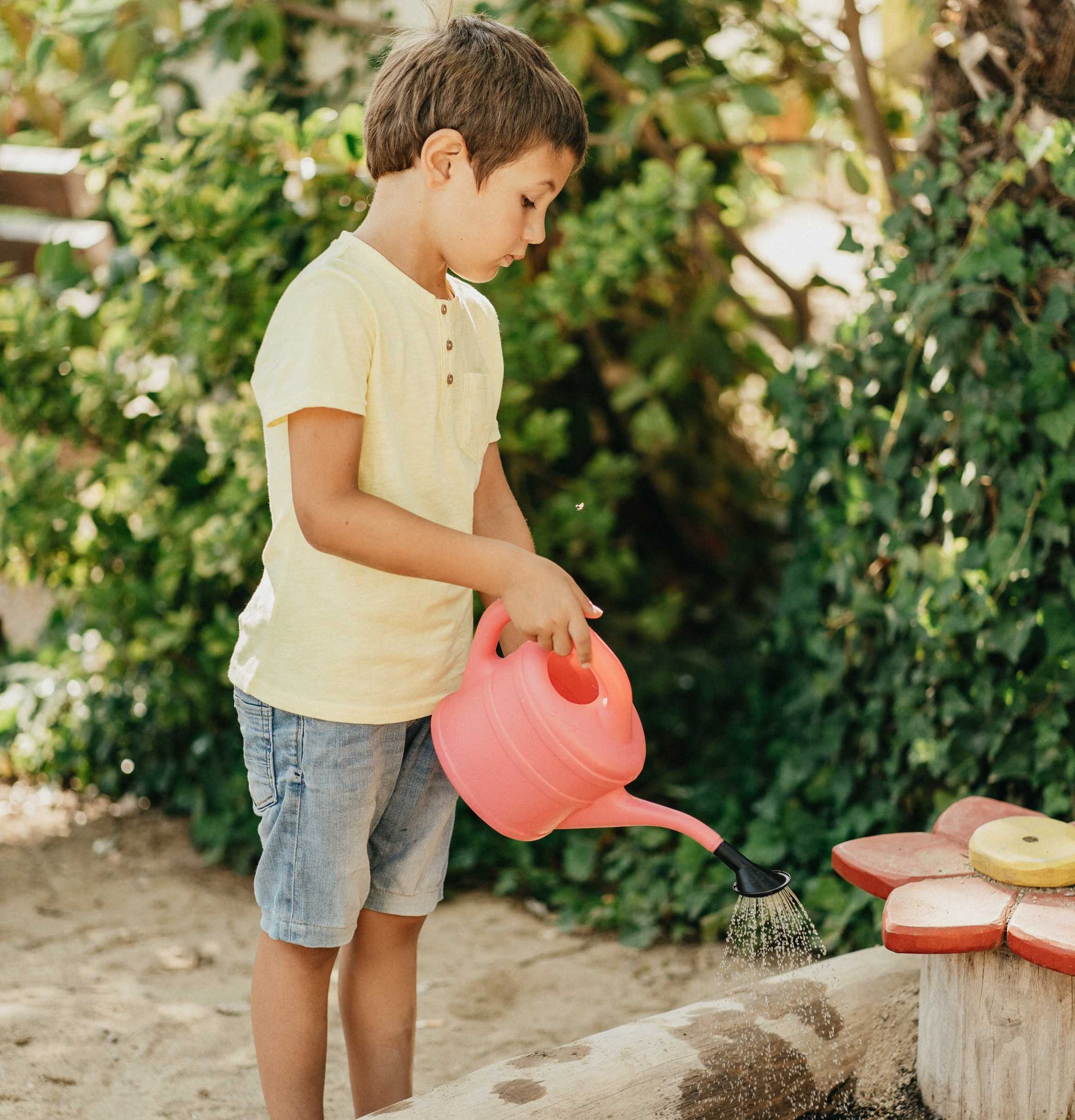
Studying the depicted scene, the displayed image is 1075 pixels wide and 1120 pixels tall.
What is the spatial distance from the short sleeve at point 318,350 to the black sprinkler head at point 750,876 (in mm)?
655

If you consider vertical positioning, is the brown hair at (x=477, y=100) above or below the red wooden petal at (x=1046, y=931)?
above

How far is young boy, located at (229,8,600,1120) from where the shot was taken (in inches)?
57.3

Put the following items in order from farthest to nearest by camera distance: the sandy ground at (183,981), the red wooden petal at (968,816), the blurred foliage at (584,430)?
the blurred foliage at (584,430)
the sandy ground at (183,981)
the red wooden petal at (968,816)

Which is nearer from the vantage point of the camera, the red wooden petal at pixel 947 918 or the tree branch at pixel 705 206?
the red wooden petal at pixel 947 918

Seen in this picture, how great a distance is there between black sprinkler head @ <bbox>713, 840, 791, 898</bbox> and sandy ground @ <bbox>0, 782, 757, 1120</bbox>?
90cm

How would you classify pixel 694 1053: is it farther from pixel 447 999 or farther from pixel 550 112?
pixel 550 112

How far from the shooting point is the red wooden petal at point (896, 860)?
1788 mm

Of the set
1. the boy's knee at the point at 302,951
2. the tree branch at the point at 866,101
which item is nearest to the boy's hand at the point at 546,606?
the boy's knee at the point at 302,951

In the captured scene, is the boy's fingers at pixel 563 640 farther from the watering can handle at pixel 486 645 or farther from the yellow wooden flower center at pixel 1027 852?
the yellow wooden flower center at pixel 1027 852

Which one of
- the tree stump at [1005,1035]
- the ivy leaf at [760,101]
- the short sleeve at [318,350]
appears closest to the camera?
the short sleeve at [318,350]

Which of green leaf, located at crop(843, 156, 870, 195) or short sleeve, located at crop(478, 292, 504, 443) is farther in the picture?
green leaf, located at crop(843, 156, 870, 195)

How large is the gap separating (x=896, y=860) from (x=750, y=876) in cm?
42

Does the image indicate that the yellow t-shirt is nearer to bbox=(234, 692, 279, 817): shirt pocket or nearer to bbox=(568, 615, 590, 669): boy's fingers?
bbox=(234, 692, 279, 817): shirt pocket

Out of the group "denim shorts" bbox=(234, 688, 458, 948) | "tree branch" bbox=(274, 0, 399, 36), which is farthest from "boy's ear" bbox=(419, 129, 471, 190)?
"tree branch" bbox=(274, 0, 399, 36)
